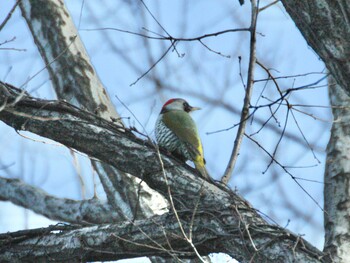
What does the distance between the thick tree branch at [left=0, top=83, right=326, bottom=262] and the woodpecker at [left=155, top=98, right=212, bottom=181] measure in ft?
5.06

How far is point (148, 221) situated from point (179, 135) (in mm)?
2484

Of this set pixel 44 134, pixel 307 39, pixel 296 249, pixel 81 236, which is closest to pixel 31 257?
pixel 81 236

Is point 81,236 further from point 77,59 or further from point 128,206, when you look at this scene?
point 77,59

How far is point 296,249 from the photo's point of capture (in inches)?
162

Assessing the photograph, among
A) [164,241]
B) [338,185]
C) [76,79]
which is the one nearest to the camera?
[164,241]

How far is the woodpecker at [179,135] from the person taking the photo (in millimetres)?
6789

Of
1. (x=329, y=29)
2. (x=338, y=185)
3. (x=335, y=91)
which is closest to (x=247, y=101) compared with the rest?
(x=338, y=185)

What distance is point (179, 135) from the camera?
23.1ft

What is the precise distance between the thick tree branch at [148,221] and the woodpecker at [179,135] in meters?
1.54

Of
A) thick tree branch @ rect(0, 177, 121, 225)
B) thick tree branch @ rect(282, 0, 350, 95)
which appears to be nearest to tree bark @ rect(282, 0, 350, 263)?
thick tree branch @ rect(282, 0, 350, 95)

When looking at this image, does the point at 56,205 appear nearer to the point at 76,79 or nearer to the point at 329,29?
the point at 76,79

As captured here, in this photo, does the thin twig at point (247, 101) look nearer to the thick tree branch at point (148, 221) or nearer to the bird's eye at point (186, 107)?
the thick tree branch at point (148, 221)

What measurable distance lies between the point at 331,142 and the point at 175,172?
7.02ft

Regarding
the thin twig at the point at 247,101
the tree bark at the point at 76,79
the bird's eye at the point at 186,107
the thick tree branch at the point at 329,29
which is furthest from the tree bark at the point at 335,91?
the bird's eye at the point at 186,107
